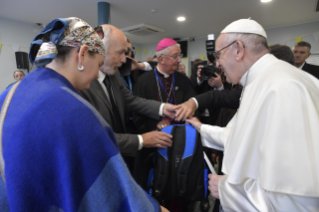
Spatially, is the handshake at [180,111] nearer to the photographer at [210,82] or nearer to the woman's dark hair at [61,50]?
the photographer at [210,82]

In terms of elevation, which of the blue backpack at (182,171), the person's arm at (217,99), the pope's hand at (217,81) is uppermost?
the pope's hand at (217,81)

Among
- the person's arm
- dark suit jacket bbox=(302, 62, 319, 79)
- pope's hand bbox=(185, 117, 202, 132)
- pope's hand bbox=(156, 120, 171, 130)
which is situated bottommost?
pope's hand bbox=(156, 120, 171, 130)

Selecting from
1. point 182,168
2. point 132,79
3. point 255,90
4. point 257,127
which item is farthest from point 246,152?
point 132,79

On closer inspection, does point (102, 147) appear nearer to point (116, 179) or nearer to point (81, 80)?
point (116, 179)

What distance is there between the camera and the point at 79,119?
628 millimetres

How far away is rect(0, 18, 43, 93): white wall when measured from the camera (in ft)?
19.8

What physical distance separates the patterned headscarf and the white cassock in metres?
0.89

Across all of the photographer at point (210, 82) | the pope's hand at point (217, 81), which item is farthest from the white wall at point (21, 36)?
the pope's hand at point (217, 81)

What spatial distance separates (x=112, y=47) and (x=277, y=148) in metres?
1.33

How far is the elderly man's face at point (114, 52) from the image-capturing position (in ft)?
5.14

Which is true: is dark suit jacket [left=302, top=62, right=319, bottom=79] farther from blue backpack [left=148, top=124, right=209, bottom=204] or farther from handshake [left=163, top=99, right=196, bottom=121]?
blue backpack [left=148, top=124, right=209, bottom=204]

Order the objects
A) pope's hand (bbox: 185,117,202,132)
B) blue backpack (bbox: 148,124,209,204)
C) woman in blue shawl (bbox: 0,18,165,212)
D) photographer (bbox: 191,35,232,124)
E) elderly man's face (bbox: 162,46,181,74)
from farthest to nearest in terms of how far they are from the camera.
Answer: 1. elderly man's face (bbox: 162,46,181,74)
2. photographer (bbox: 191,35,232,124)
3. pope's hand (bbox: 185,117,202,132)
4. blue backpack (bbox: 148,124,209,204)
5. woman in blue shawl (bbox: 0,18,165,212)

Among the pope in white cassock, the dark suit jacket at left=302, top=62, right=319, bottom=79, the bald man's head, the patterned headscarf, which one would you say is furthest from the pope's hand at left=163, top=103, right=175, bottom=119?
the dark suit jacket at left=302, top=62, right=319, bottom=79

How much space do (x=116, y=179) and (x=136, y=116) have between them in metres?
1.53
